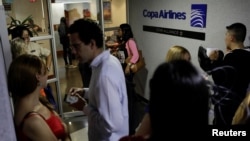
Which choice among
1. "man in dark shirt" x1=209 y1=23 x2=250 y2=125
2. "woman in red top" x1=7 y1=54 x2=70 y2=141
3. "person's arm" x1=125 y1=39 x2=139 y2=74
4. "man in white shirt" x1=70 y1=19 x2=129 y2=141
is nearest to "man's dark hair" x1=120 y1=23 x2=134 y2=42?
"person's arm" x1=125 y1=39 x2=139 y2=74

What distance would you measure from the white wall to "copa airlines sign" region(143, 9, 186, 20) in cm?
5

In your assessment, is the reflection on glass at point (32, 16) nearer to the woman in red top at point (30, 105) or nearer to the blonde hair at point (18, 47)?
the blonde hair at point (18, 47)

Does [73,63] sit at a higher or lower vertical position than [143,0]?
lower

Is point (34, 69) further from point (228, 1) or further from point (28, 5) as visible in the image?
point (28, 5)

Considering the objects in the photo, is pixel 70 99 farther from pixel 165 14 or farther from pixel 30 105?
pixel 165 14

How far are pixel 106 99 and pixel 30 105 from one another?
1.52ft

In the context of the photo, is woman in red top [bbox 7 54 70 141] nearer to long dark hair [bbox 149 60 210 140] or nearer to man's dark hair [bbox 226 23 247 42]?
long dark hair [bbox 149 60 210 140]

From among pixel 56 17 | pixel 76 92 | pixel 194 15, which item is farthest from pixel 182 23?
pixel 56 17

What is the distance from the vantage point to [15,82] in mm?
1402

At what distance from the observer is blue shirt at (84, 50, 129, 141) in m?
1.59

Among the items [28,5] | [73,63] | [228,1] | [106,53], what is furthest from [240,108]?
[73,63]

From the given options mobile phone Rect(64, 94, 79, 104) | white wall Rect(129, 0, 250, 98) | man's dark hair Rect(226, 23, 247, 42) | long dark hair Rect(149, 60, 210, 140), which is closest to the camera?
long dark hair Rect(149, 60, 210, 140)

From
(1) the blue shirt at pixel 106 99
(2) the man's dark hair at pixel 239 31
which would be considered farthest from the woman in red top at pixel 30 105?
(2) the man's dark hair at pixel 239 31

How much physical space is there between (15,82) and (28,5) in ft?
11.7
